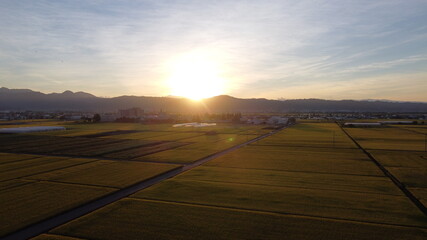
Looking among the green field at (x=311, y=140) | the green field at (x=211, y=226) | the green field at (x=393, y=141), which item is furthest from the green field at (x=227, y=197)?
the green field at (x=311, y=140)

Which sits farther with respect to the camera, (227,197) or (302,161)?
(302,161)

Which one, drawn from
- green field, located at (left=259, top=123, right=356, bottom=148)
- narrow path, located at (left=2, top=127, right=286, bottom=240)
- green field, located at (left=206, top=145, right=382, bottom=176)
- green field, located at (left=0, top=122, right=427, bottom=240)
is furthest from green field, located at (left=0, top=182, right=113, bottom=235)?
green field, located at (left=259, top=123, right=356, bottom=148)

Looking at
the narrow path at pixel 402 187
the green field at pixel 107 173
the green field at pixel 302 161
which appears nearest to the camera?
the narrow path at pixel 402 187

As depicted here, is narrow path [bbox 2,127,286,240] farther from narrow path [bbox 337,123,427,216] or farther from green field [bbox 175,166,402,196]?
narrow path [bbox 337,123,427,216]

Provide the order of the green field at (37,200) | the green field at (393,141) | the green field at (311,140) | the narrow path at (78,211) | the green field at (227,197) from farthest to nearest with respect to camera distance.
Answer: the green field at (311,140) < the green field at (393,141) < the green field at (37,200) < the green field at (227,197) < the narrow path at (78,211)

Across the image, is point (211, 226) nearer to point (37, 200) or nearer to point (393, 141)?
point (37, 200)

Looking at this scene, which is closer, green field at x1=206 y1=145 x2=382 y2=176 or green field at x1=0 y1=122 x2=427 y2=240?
green field at x1=0 y1=122 x2=427 y2=240

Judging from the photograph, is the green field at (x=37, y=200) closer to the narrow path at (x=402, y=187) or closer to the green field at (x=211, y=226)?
the green field at (x=211, y=226)

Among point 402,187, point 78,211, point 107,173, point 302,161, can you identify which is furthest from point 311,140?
point 78,211

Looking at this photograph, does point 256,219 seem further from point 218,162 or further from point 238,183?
point 218,162

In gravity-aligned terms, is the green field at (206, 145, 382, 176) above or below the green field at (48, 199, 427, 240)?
above

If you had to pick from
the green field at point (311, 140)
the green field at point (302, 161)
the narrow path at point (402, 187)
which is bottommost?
the narrow path at point (402, 187)
